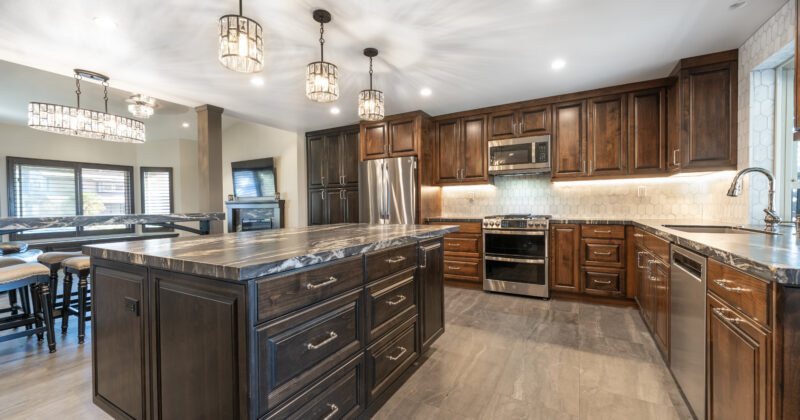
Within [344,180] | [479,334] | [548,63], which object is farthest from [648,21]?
[344,180]

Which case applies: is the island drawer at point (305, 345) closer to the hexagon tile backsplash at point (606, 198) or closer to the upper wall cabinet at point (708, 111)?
the hexagon tile backsplash at point (606, 198)

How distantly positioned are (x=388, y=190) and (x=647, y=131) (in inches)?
119

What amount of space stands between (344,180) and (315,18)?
303 centimetres

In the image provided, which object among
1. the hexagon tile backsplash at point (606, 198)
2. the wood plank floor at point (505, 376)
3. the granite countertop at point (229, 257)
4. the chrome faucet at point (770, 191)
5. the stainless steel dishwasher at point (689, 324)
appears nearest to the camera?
the granite countertop at point (229, 257)

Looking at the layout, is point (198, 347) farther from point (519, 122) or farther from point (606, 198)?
point (606, 198)

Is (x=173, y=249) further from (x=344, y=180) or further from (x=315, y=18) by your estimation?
(x=344, y=180)

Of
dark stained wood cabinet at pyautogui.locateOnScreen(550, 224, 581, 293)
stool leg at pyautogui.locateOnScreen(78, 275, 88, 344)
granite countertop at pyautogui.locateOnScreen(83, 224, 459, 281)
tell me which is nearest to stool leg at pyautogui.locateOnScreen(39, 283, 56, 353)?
stool leg at pyautogui.locateOnScreen(78, 275, 88, 344)

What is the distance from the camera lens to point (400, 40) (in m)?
2.49

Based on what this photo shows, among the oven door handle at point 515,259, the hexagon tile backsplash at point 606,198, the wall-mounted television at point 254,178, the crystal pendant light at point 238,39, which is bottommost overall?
the oven door handle at point 515,259

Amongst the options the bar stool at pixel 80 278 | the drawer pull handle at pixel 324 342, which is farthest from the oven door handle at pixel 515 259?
the bar stool at pixel 80 278

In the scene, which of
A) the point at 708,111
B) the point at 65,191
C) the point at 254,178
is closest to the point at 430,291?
the point at 708,111

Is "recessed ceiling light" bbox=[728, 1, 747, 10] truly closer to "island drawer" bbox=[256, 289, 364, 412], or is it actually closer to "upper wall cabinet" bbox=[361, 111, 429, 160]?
"upper wall cabinet" bbox=[361, 111, 429, 160]

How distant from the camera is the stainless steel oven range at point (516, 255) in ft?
11.6

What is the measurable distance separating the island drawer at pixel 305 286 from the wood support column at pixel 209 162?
10.9 feet
